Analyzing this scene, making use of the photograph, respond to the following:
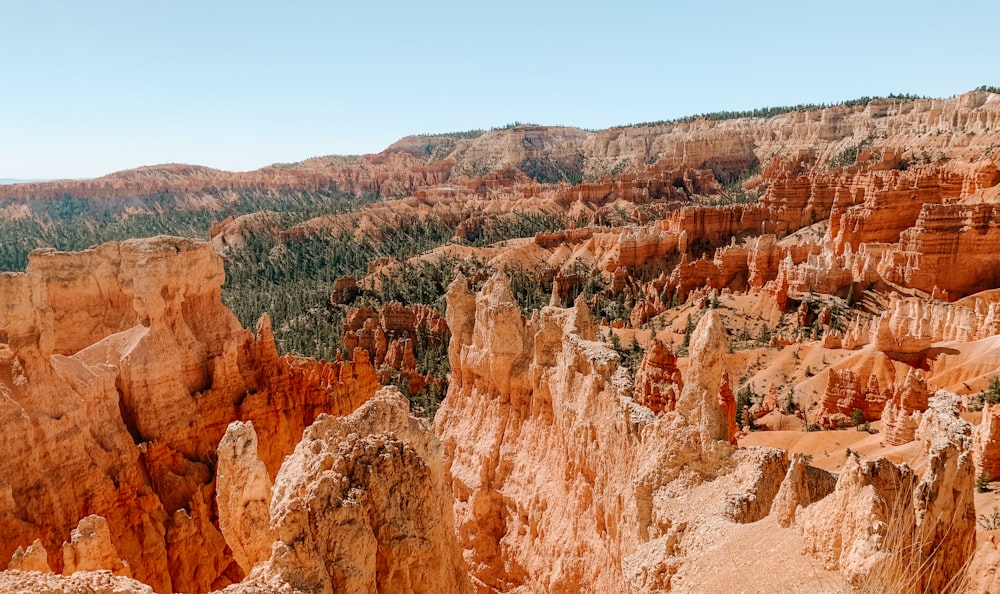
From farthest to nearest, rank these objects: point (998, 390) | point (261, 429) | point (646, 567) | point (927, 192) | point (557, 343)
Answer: point (927, 192)
point (998, 390)
point (261, 429)
point (557, 343)
point (646, 567)

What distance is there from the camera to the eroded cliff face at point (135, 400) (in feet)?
34.6

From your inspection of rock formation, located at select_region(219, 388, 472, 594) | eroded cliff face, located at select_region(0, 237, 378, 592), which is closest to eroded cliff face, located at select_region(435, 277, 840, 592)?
rock formation, located at select_region(219, 388, 472, 594)

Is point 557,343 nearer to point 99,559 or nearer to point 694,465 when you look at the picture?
point 694,465

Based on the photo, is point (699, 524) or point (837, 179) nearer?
point (699, 524)

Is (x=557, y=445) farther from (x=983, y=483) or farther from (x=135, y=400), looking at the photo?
(x=983, y=483)

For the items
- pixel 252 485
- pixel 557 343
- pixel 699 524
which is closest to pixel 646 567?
pixel 699 524

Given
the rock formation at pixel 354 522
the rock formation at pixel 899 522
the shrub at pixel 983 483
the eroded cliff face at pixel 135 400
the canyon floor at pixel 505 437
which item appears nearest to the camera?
A: the rock formation at pixel 899 522

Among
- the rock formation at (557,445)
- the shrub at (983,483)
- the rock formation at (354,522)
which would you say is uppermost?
the rock formation at (354,522)

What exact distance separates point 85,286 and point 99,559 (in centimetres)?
754

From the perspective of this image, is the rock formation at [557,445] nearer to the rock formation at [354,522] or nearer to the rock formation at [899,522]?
the rock formation at [899,522]

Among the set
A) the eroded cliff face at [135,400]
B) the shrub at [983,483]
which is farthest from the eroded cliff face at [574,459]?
the shrub at [983,483]

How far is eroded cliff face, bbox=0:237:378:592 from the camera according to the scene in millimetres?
10531

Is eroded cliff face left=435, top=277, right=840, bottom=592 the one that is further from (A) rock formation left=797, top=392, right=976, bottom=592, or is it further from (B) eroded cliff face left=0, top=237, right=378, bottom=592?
(B) eroded cliff face left=0, top=237, right=378, bottom=592

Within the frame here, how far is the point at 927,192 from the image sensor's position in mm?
43250
